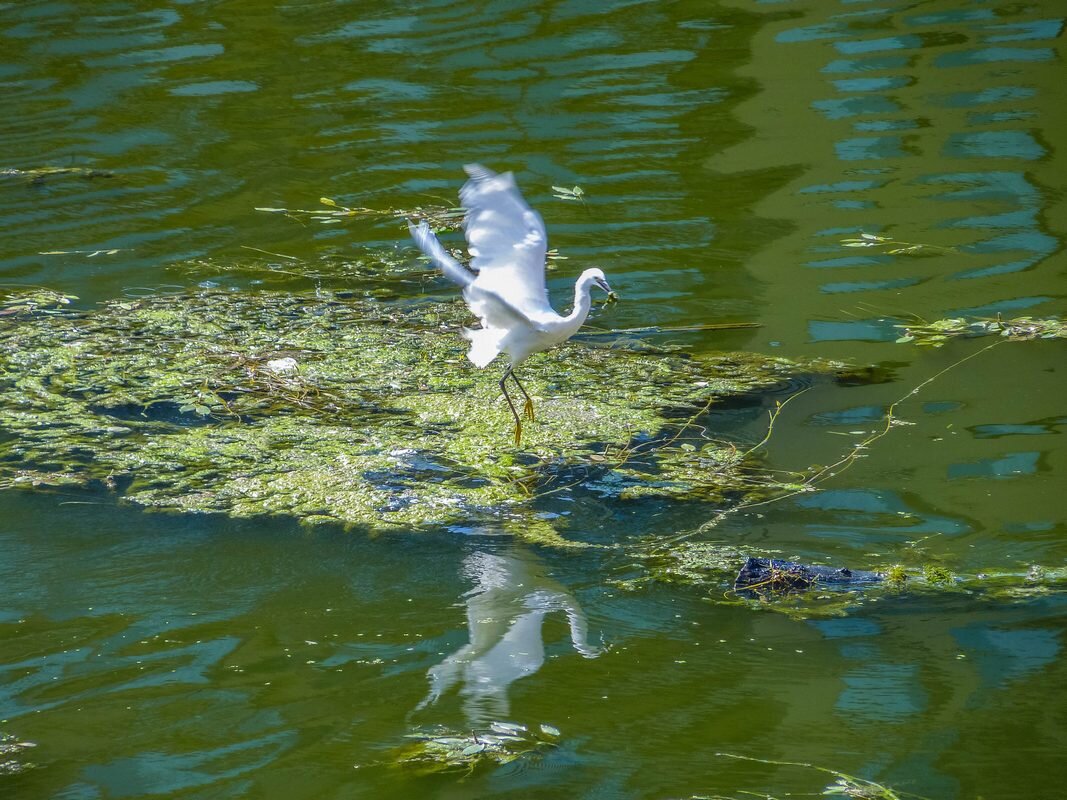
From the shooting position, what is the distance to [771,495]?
336 cm

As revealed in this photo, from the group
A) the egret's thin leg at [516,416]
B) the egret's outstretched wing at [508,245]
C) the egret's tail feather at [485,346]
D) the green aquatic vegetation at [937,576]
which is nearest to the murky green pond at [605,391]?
the green aquatic vegetation at [937,576]

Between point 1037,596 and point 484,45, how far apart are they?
16.9 feet

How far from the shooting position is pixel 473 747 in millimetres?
2381

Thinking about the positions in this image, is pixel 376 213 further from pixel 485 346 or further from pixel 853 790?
pixel 853 790

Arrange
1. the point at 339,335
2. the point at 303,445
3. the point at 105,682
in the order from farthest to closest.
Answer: the point at 339,335 < the point at 303,445 < the point at 105,682

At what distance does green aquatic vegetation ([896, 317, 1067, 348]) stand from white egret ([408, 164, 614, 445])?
1.27m

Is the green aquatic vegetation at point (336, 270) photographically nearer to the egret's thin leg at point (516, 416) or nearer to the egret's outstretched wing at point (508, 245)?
the egret's thin leg at point (516, 416)

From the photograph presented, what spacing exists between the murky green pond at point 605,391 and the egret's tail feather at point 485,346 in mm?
415

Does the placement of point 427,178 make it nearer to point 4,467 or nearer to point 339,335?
point 339,335

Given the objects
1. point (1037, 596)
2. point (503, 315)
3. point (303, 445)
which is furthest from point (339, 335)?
point (1037, 596)

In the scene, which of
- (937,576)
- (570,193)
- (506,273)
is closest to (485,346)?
(506,273)

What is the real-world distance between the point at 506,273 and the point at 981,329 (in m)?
1.74

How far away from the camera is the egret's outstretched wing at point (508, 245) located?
11.1 feet

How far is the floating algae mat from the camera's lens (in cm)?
343
